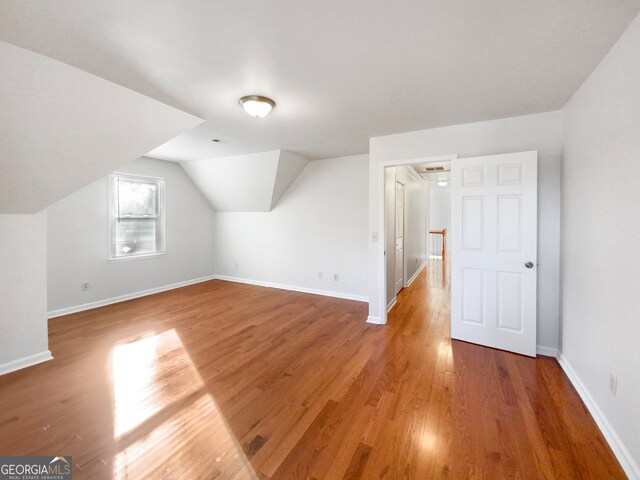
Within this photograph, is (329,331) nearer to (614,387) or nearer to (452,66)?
(614,387)

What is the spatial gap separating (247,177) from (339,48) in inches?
135

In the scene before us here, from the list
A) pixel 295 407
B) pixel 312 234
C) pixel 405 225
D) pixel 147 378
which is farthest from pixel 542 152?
pixel 147 378

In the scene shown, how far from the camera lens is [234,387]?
7.08ft

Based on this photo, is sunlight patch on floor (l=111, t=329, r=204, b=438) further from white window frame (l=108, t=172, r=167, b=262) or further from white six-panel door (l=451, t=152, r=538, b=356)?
white six-panel door (l=451, t=152, r=538, b=356)

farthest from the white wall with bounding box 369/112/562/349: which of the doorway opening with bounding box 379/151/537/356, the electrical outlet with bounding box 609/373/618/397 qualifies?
the electrical outlet with bounding box 609/373/618/397

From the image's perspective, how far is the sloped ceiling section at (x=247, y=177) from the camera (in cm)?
447

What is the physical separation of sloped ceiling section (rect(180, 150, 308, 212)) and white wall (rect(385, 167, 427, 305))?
1.74 meters

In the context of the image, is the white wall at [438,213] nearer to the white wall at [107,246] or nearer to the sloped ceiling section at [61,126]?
the white wall at [107,246]

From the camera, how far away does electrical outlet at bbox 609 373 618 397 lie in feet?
5.17

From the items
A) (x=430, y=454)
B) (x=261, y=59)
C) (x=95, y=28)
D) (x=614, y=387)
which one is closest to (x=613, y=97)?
(x=614, y=387)

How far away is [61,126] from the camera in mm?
2166

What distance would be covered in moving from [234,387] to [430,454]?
149cm

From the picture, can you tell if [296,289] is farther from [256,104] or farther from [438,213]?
[438,213]

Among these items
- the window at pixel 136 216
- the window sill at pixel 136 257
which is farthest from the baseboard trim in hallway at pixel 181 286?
the window at pixel 136 216
